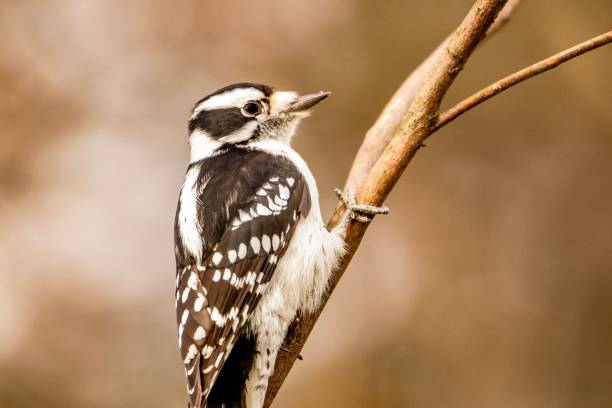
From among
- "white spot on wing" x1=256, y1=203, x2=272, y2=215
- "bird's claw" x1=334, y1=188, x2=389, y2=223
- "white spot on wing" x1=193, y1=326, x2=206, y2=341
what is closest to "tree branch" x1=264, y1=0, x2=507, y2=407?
"bird's claw" x1=334, y1=188, x2=389, y2=223

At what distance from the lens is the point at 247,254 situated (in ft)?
11.5

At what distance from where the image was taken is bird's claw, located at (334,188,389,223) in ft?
10.5

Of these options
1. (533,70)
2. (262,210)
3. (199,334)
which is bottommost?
(199,334)

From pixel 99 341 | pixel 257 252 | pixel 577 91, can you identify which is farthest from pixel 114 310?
pixel 577 91

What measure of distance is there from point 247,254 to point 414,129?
3.39ft

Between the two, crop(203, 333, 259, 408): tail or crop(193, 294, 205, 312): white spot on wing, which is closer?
crop(203, 333, 259, 408): tail

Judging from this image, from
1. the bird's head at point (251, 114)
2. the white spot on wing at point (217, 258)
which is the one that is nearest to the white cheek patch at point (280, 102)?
the bird's head at point (251, 114)

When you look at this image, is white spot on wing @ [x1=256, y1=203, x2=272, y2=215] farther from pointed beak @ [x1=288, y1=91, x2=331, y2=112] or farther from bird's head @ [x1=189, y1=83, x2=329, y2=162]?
pointed beak @ [x1=288, y1=91, x2=331, y2=112]

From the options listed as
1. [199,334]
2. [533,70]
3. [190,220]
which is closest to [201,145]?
[190,220]

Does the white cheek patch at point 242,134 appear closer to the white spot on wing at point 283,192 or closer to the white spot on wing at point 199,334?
the white spot on wing at point 283,192

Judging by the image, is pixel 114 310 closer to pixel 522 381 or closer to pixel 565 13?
pixel 522 381

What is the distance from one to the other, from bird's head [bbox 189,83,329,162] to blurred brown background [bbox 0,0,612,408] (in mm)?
2486

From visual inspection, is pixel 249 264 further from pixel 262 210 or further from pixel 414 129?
pixel 414 129

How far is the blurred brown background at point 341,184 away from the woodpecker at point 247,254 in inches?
106
